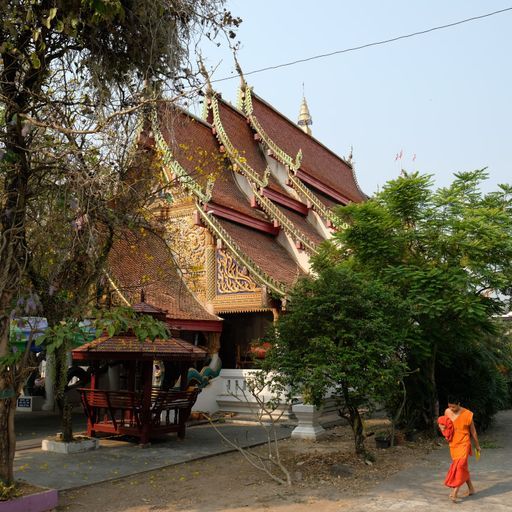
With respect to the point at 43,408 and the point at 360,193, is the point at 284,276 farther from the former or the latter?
the point at 360,193

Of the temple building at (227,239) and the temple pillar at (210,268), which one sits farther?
the temple pillar at (210,268)

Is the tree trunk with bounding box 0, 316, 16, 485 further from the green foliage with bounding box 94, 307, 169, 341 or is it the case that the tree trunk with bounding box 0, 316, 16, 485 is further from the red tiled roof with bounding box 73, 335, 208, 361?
the red tiled roof with bounding box 73, 335, 208, 361

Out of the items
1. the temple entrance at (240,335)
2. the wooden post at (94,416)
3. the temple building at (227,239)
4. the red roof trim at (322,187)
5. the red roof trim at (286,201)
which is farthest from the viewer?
the red roof trim at (322,187)

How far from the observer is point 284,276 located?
1404 centimetres

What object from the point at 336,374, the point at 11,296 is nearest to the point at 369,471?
the point at 336,374

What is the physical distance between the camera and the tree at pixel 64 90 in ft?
19.2

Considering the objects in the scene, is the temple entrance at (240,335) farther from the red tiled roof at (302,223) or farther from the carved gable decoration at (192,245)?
the red tiled roof at (302,223)

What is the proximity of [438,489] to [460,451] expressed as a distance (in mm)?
809

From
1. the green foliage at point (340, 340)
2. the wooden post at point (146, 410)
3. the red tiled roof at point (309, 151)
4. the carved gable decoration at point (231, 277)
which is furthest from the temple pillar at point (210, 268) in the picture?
the red tiled roof at point (309, 151)

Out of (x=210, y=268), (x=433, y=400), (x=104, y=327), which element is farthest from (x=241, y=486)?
(x=210, y=268)

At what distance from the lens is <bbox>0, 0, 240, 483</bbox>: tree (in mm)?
5852

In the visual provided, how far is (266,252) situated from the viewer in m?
15.2

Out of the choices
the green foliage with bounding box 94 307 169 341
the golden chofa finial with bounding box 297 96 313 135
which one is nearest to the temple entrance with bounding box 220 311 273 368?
the green foliage with bounding box 94 307 169 341

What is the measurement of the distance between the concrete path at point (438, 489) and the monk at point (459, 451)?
0.57 ft
